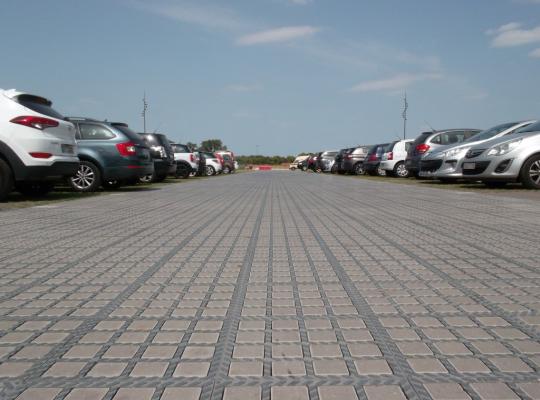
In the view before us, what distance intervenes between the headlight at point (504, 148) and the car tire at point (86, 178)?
32.3 feet

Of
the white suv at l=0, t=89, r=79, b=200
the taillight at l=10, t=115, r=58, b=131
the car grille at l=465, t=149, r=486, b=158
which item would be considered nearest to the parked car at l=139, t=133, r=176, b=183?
the white suv at l=0, t=89, r=79, b=200

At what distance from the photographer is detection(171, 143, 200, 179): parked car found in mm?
24344

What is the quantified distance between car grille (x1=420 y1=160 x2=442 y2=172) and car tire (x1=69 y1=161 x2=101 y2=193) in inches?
392

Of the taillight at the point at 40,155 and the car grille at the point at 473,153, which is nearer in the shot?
the taillight at the point at 40,155

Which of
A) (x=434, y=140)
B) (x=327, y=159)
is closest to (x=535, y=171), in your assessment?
(x=434, y=140)

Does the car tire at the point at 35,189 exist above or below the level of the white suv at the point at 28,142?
below

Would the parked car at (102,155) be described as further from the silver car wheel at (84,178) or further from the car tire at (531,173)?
the car tire at (531,173)

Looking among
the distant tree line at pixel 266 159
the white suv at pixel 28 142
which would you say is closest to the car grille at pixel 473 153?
the white suv at pixel 28 142

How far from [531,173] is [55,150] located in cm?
1084

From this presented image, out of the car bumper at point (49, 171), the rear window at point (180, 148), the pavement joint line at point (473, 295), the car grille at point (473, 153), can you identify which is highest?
the rear window at point (180, 148)

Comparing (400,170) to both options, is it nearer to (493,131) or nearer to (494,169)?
(493,131)

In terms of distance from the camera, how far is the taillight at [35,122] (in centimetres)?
867

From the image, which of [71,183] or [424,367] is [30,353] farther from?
[71,183]

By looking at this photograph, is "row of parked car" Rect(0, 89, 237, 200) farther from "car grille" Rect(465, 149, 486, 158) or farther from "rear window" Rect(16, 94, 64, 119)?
"car grille" Rect(465, 149, 486, 158)
